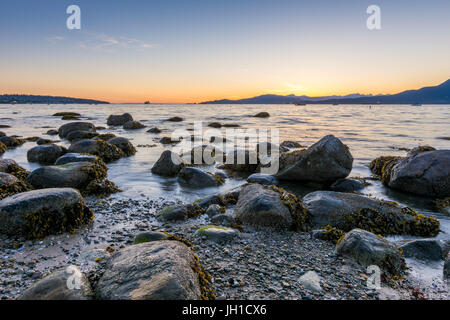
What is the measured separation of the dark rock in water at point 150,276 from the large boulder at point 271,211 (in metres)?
2.21

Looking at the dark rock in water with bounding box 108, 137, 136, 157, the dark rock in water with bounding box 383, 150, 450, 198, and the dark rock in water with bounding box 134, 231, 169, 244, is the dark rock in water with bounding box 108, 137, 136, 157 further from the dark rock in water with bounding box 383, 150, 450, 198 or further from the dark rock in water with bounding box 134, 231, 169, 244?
the dark rock in water with bounding box 383, 150, 450, 198

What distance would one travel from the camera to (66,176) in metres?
7.41

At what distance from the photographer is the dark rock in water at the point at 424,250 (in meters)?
4.34

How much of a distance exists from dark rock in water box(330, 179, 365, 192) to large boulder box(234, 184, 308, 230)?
343 cm

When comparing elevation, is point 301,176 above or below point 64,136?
below

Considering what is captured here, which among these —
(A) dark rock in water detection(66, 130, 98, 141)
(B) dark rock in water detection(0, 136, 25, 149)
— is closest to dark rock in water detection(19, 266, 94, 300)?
(B) dark rock in water detection(0, 136, 25, 149)

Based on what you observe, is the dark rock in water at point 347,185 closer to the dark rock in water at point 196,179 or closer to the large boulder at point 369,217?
the large boulder at point 369,217

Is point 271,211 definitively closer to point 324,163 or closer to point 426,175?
point 324,163

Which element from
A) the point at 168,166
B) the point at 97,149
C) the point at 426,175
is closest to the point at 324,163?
the point at 426,175
